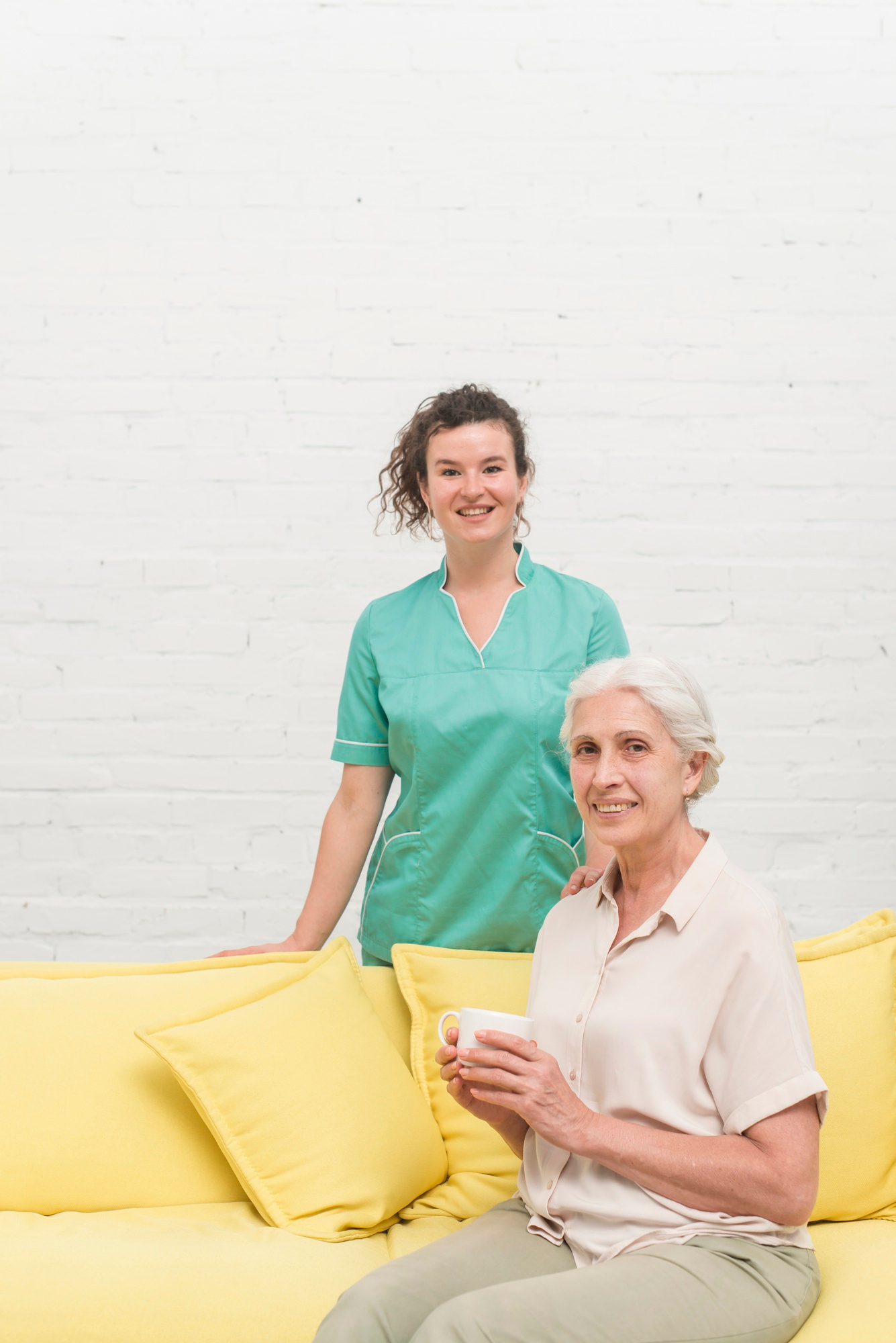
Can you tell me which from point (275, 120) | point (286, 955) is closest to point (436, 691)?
point (286, 955)

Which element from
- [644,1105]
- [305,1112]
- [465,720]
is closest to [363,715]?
[465,720]

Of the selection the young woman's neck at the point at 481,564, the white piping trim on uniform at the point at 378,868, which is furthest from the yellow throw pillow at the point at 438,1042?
the young woman's neck at the point at 481,564

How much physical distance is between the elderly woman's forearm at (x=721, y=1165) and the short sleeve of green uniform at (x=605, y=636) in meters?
0.83

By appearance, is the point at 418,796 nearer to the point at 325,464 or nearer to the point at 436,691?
the point at 436,691

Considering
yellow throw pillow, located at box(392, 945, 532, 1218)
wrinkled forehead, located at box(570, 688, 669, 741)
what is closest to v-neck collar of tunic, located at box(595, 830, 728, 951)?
wrinkled forehead, located at box(570, 688, 669, 741)

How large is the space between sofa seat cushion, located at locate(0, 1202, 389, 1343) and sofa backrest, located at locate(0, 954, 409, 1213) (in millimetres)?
86

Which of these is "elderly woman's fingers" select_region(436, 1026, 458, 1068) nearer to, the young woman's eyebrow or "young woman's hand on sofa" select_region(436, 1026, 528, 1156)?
"young woman's hand on sofa" select_region(436, 1026, 528, 1156)

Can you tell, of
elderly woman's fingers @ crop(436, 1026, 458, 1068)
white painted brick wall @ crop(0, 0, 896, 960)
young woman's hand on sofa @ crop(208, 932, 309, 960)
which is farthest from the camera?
white painted brick wall @ crop(0, 0, 896, 960)

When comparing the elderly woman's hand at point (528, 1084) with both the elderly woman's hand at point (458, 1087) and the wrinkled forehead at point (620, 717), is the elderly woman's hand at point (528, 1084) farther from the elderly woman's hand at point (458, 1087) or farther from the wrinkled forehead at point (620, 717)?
the wrinkled forehead at point (620, 717)

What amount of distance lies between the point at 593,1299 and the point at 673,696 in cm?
67

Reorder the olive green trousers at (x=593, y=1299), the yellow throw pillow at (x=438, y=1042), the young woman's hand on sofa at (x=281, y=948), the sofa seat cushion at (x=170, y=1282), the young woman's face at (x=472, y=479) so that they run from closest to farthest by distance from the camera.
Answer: the olive green trousers at (x=593, y=1299) → the sofa seat cushion at (x=170, y=1282) → the yellow throw pillow at (x=438, y=1042) → the young woman's face at (x=472, y=479) → the young woman's hand on sofa at (x=281, y=948)

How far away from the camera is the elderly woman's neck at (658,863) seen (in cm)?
143

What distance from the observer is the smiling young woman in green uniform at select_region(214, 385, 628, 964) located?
1.85m

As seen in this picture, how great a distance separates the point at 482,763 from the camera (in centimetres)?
187
